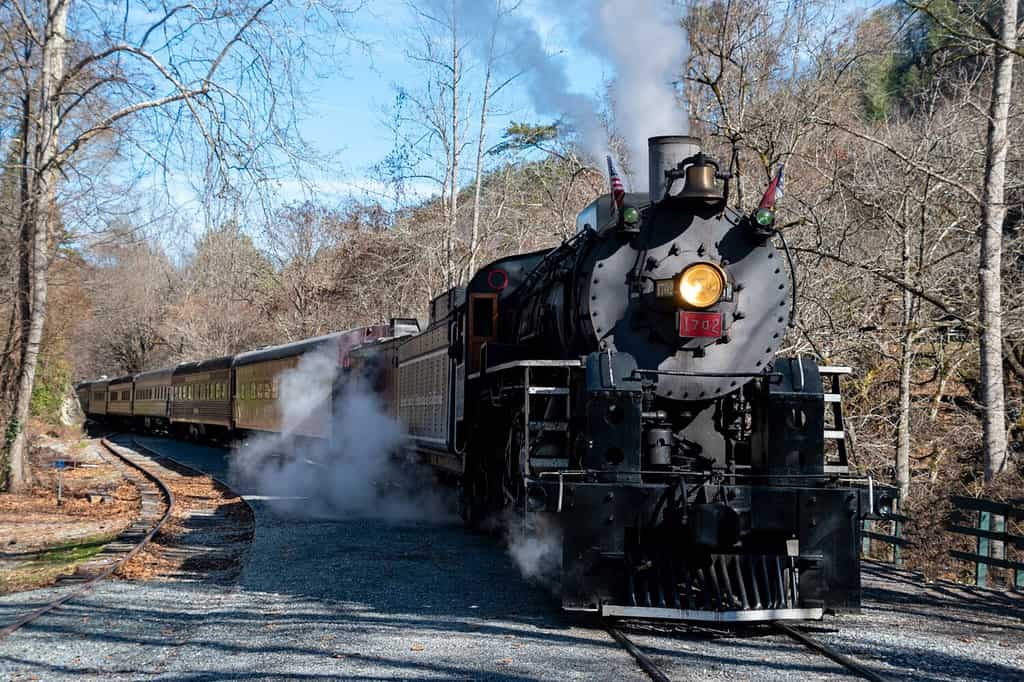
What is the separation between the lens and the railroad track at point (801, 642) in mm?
5539

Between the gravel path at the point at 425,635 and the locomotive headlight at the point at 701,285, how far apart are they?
7.96ft

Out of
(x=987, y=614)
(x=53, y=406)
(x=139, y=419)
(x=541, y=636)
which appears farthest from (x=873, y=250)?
(x=139, y=419)

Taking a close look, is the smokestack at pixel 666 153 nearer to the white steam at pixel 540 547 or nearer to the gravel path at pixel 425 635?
the white steam at pixel 540 547

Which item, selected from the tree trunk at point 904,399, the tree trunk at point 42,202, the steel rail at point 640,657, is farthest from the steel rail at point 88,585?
the tree trunk at point 904,399

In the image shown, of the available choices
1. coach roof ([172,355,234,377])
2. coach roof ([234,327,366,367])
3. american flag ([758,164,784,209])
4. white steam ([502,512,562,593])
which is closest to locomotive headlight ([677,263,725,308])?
american flag ([758,164,784,209])

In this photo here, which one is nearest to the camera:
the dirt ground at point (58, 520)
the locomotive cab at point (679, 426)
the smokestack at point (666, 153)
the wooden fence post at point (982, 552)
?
the locomotive cab at point (679, 426)

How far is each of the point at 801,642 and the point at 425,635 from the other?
2505 millimetres

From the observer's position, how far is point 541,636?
673cm

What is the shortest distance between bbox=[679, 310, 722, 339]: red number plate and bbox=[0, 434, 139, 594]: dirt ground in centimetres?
646

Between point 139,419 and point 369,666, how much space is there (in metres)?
41.8

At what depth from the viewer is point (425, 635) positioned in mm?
6664

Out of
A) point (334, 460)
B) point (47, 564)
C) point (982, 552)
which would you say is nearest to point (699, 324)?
point (982, 552)

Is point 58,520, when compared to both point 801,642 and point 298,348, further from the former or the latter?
point 801,642

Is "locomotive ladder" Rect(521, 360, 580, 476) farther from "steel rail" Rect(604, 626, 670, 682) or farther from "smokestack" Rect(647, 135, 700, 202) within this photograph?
"smokestack" Rect(647, 135, 700, 202)
